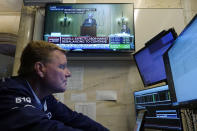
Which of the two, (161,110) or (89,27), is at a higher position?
(89,27)

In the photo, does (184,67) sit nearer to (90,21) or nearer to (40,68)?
(40,68)

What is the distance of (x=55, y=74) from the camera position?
3.55ft

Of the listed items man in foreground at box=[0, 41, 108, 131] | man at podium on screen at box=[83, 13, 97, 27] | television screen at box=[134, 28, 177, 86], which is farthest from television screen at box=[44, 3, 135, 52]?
man in foreground at box=[0, 41, 108, 131]

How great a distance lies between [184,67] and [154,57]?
0.63 m

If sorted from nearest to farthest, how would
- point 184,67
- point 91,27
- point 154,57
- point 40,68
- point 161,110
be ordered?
point 184,67 < point 40,68 < point 161,110 < point 154,57 < point 91,27

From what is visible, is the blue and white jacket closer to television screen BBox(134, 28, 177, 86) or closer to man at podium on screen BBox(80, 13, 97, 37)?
A: television screen BBox(134, 28, 177, 86)

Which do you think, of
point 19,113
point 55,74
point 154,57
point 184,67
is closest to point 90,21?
point 154,57

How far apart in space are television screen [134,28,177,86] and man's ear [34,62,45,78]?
0.88 meters

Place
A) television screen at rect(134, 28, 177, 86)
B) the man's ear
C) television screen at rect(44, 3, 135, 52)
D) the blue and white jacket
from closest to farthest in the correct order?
the blue and white jacket, the man's ear, television screen at rect(134, 28, 177, 86), television screen at rect(44, 3, 135, 52)

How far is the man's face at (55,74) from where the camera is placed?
1066 mm

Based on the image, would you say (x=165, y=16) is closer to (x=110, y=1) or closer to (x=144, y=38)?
(x=144, y=38)

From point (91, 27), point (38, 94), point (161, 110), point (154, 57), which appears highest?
point (91, 27)

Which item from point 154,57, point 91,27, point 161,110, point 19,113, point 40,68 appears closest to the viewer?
point 19,113

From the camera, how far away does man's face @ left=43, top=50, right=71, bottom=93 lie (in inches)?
41.9
